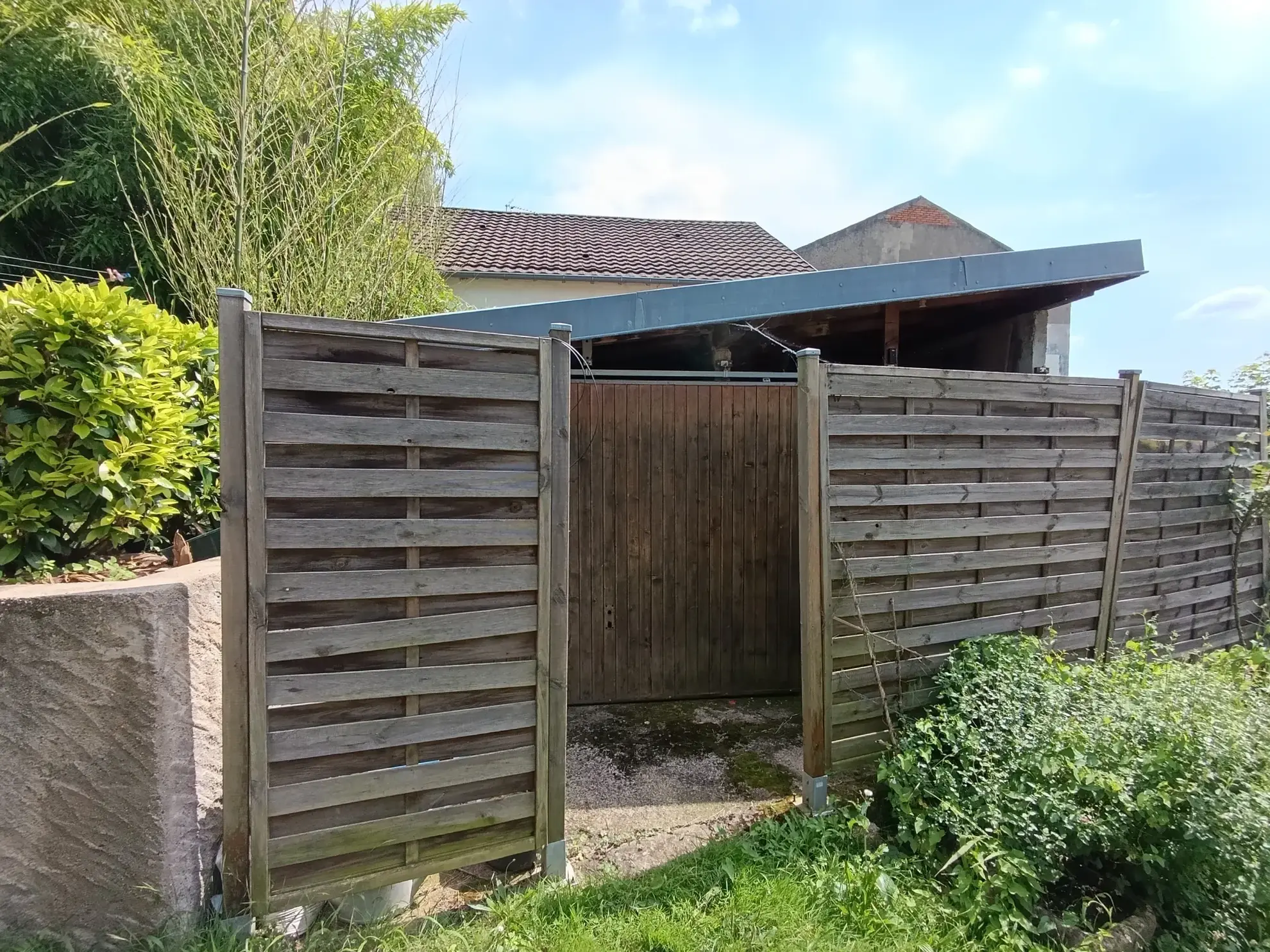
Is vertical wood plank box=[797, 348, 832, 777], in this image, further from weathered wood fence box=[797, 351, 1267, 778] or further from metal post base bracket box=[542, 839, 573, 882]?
metal post base bracket box=[542, 839, 573, 882]

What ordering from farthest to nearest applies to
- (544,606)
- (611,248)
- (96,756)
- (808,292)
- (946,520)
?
(611,248)
(808,292)
(946,520)
(544,606)
(96,756)

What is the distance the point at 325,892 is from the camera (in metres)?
1.92

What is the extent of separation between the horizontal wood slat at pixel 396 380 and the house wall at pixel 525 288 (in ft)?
21.1

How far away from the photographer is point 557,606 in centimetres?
226

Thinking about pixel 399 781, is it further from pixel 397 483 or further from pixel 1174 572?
pixel 1174 572

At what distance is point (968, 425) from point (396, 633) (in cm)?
278

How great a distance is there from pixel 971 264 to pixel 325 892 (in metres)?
4.38

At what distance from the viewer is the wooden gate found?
5.95 feet

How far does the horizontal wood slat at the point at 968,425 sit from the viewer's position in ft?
8.87

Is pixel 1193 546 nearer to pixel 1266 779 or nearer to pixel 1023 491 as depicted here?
pixel 1023 491

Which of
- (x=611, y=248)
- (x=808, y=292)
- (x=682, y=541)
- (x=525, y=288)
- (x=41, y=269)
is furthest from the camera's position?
(x=611, y=248)

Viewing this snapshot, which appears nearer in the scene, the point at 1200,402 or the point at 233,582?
the point at 233,582

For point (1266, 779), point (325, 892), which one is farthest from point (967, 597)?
point (325, 892)

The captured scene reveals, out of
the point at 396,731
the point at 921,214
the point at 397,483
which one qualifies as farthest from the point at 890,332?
the point at 921,214
